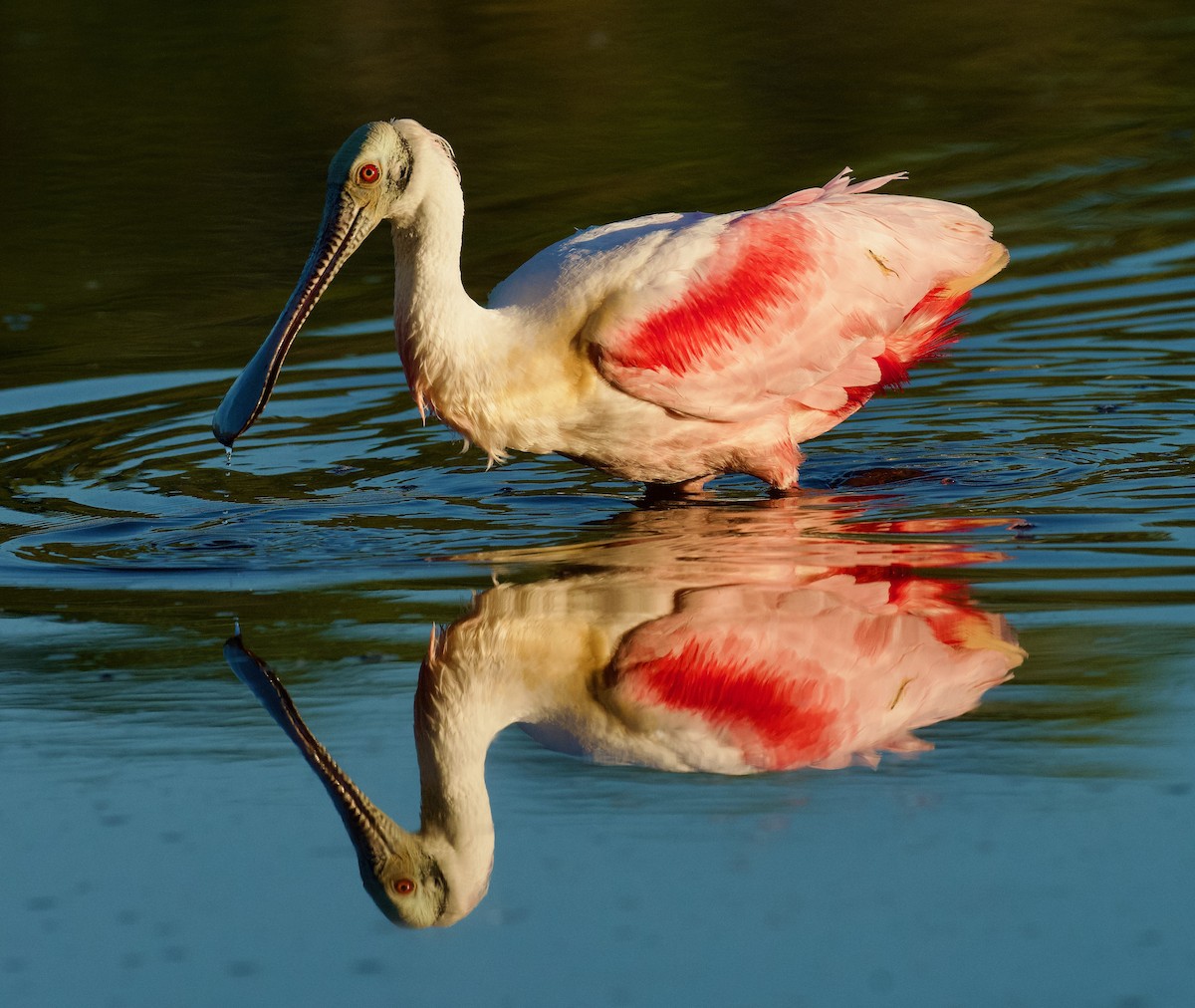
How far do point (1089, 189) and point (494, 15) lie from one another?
6419 millimetres

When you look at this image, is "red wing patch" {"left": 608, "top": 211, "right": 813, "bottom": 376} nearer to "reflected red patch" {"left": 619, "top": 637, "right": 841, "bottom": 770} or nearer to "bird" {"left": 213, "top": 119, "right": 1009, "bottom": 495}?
"bird" {"left": 213, "top": 119, "right": 1009, "bottom": 495}

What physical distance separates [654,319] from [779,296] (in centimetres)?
56

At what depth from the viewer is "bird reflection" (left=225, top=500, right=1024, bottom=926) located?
13.3 feet

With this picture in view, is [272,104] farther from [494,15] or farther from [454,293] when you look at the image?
[454,293]

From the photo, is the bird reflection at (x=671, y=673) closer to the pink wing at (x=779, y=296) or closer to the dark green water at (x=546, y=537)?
the dark green water at (x=546, y=537)

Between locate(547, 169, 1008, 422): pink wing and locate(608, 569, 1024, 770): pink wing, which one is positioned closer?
locate(608, 569, 1024, 770): pink wing

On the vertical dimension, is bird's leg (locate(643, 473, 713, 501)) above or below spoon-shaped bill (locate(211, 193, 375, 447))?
below

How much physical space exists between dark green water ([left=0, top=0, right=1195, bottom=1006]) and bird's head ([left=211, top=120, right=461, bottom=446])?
74cm

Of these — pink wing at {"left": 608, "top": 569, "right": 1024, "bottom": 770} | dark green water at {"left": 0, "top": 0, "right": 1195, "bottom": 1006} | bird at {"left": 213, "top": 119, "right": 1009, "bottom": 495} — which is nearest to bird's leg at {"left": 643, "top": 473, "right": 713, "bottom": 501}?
bird at {"left": 213, "top": 119, "right": 1009, "bottom": 495}

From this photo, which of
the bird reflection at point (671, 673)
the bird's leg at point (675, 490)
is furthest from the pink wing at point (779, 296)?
the bird reflection at point (671, 673)

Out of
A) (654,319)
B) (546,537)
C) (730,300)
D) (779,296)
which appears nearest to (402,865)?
(546,537)

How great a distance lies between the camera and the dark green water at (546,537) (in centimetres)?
352

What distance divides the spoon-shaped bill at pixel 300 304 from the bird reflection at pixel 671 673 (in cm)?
102

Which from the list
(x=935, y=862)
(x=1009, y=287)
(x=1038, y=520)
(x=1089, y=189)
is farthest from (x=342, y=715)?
(x=1089, y=189)
